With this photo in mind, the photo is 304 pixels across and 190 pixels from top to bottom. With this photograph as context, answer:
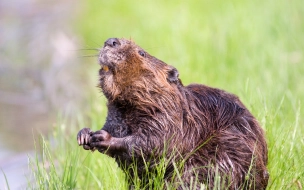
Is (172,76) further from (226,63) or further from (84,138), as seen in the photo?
(226,63)

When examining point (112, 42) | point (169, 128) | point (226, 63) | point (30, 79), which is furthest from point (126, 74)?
point (30, 79)

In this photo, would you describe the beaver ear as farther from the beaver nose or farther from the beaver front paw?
the beaver front paw

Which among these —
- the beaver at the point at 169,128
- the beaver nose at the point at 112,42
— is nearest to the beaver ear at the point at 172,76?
the beaver at the point at 169,128

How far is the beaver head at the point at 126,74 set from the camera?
12.5 feet

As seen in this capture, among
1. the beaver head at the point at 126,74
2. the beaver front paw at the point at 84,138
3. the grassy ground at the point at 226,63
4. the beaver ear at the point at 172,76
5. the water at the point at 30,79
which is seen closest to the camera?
the beaver front paw at the point at 84,138

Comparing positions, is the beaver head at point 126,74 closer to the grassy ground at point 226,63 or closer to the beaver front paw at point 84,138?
the beaver front paw at point 84,138

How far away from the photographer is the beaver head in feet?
12.5

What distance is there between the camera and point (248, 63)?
6.69m

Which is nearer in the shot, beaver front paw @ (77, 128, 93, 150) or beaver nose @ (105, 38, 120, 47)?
beaver front paw @ (77, 128, 93, 150)

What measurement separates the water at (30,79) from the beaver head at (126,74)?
4.85 ft

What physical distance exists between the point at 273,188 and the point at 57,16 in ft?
26.7

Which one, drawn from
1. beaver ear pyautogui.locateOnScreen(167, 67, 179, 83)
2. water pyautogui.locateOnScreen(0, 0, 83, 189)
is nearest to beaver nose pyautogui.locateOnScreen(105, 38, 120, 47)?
beaver ear pyautogui.locateOnScreen(167, 67, 179, 83)

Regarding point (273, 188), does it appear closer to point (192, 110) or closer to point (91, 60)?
point (192, 110)

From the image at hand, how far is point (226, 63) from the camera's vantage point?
22.5ft
